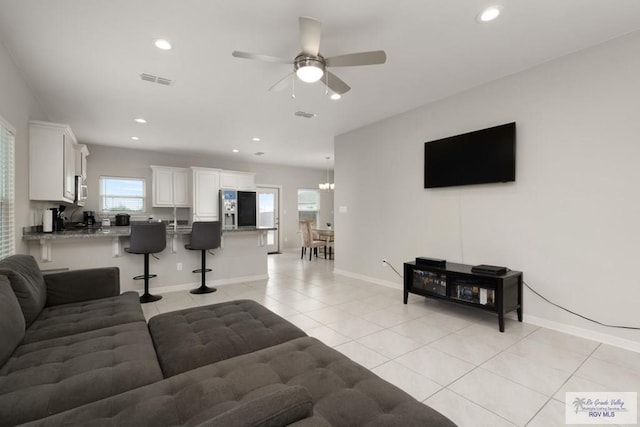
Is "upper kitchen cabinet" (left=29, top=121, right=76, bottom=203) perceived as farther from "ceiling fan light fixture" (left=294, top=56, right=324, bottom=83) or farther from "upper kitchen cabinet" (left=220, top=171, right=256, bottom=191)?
"upper kitchen cabinet" (left=220, top=171, right=256, bottom=191)

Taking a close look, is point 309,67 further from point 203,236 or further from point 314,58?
point 203,236

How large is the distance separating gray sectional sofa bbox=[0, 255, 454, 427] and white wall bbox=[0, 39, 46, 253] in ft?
4.39

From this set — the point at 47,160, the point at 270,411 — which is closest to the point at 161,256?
the point at 47,160

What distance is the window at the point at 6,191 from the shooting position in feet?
8.83

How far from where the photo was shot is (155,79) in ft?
10.8

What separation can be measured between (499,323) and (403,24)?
291cm

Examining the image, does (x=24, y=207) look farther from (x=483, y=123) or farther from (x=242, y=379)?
(x=483, y=123)

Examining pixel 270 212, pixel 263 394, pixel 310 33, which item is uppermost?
pixel 310 33

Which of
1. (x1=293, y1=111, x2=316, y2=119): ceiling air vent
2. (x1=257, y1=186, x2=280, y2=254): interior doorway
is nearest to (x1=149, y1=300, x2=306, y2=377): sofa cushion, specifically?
(x1=293, y1=111, x2=316, y2=119): ceiling air vent

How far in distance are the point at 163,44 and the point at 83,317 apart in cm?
A: 235

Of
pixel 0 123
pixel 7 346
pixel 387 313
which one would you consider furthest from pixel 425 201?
pixel 0 123

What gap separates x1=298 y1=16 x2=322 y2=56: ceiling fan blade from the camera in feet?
6.61

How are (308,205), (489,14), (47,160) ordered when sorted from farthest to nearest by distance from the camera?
(308,205)
(47,160)
(489,14)

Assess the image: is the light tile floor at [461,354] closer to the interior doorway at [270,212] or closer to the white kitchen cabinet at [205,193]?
the white kitchen cabinet at [205,193]
